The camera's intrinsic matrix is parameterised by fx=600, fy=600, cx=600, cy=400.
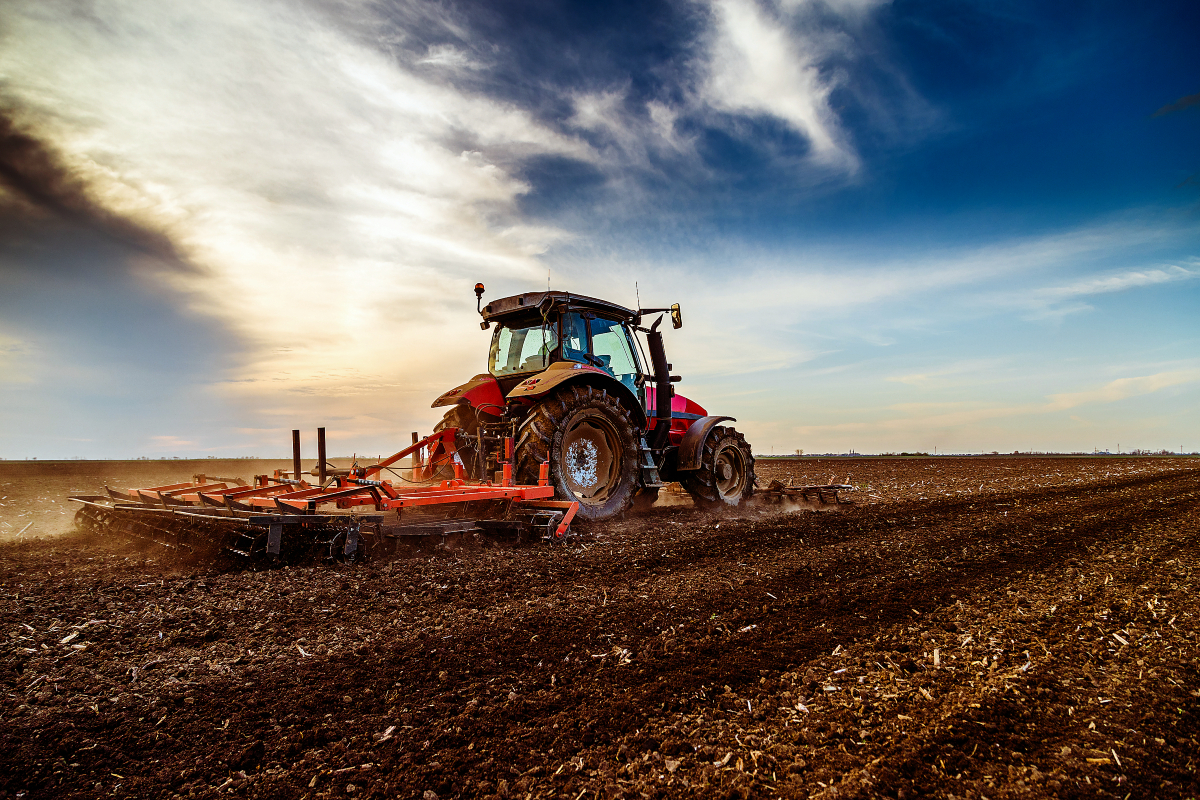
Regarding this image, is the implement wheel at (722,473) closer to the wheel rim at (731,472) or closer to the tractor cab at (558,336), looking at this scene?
the wheel rim at (731,472)

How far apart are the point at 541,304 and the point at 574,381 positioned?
1129 millimetres

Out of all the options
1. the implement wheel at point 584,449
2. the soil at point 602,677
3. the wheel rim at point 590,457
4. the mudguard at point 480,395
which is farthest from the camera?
the mudguard at point 480,395

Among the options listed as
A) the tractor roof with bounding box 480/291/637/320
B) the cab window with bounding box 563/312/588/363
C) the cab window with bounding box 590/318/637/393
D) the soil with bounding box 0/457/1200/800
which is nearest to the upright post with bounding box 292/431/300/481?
the soil with bounding box 0/457/1200/800

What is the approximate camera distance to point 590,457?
693 centimetres

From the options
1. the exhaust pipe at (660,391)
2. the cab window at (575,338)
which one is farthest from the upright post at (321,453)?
the exhaust pipe at (660,391)

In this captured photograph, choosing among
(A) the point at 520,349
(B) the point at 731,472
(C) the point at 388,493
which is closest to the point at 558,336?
(A) the point at 520,349

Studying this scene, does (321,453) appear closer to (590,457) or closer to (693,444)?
(590,457)

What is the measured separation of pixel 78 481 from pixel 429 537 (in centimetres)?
1702

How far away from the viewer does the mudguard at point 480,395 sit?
22.7ft

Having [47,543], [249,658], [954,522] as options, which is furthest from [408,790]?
[954,522]

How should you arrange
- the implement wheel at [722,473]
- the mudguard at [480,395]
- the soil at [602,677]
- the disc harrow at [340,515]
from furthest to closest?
the implement wheel at [722,473] < the mudguard at [480,395] < the disc harrow at [340,515] < the soil at [602,677]

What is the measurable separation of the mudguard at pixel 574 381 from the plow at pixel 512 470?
19 millimetres

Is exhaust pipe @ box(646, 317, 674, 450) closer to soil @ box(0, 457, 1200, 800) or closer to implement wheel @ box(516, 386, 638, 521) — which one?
implement wheel @ box(516, 386, 638, 521)

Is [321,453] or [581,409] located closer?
[581,409]
